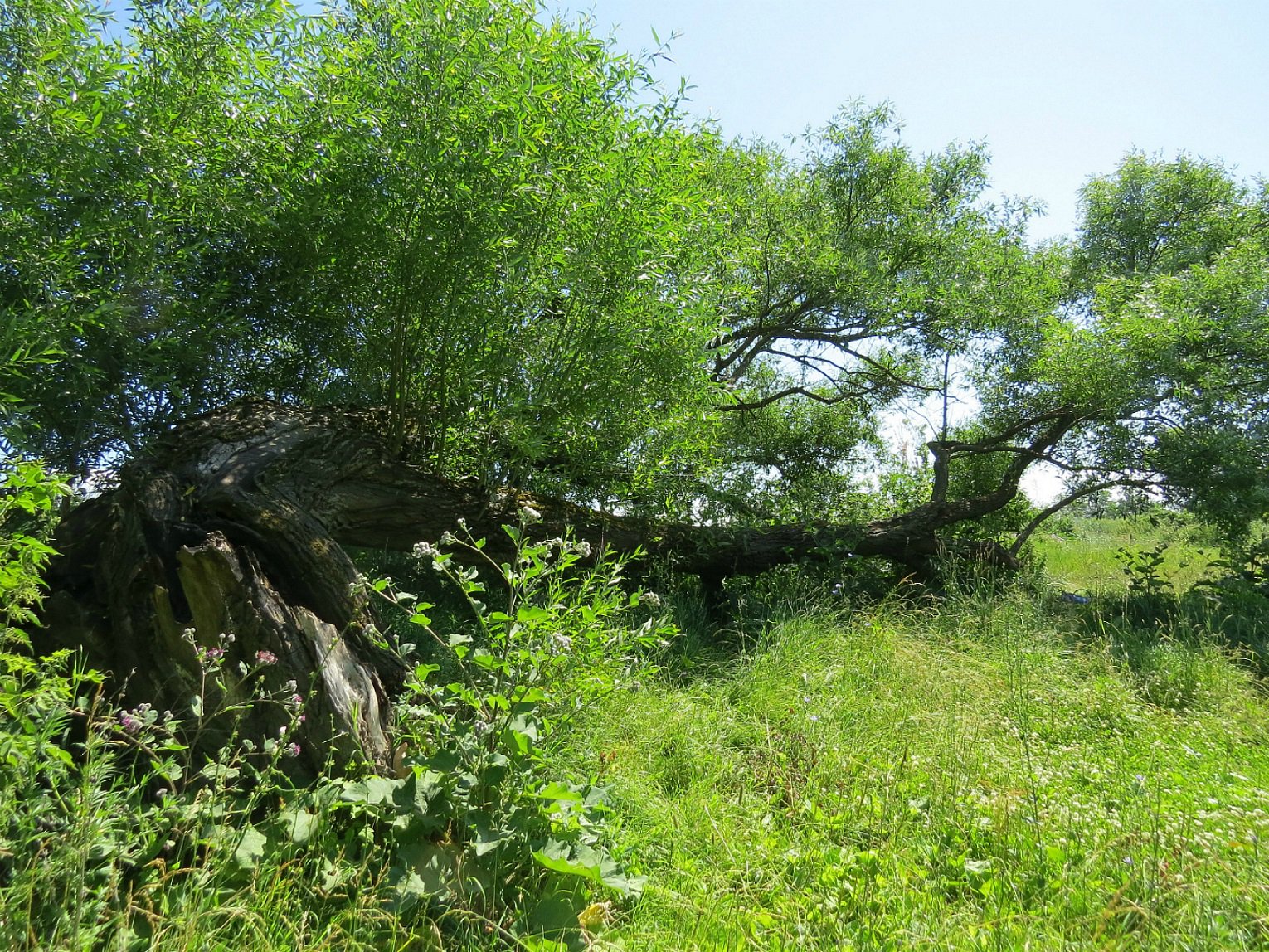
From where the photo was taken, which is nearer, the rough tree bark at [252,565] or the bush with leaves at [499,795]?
the bush with leaves at [499,795]

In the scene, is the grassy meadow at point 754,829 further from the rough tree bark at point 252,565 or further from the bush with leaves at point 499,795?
the rough tree bark at point 252,565

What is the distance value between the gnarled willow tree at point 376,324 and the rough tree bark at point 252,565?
2 centimetres

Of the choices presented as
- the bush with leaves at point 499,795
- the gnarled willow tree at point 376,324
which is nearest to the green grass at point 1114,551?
the gnarled willow tree at point 376,324

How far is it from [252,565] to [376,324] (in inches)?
83.4

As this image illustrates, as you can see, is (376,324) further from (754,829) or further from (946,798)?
(946,798)

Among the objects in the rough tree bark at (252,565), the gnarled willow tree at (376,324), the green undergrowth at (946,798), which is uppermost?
the gnarled willow tree at (376,324)

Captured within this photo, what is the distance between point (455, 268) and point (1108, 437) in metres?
7.01

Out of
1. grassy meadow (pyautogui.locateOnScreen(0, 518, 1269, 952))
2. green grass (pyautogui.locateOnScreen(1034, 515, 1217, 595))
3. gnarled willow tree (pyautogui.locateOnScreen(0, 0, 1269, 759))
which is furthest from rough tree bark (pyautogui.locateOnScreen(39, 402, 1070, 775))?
green grass (pyautogui.locateOnScreen(1034, 515, 1217, 595))

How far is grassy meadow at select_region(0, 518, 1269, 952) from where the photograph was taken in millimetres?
1966

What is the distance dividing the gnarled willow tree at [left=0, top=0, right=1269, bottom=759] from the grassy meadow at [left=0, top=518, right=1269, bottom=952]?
0.71 metres

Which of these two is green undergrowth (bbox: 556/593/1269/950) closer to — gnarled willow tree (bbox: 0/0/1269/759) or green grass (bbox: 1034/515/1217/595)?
gnarled willow tree (bbox: 0/0/1269/759)

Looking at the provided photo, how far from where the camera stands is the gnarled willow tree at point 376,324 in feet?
10.7

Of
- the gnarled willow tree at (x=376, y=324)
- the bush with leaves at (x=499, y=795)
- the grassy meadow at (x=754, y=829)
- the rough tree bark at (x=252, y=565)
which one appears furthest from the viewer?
the gnarled willow tree at (x=376, y=324)

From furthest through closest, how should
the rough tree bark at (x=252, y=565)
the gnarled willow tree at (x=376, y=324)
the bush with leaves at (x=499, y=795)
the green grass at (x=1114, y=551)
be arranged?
the green grass at (x=1114, y=551), the gnarled willow tree at (x=376, y=324), the rough tree bark at (x=252, y=565), the bush with leaves at (x=499, y=795)
